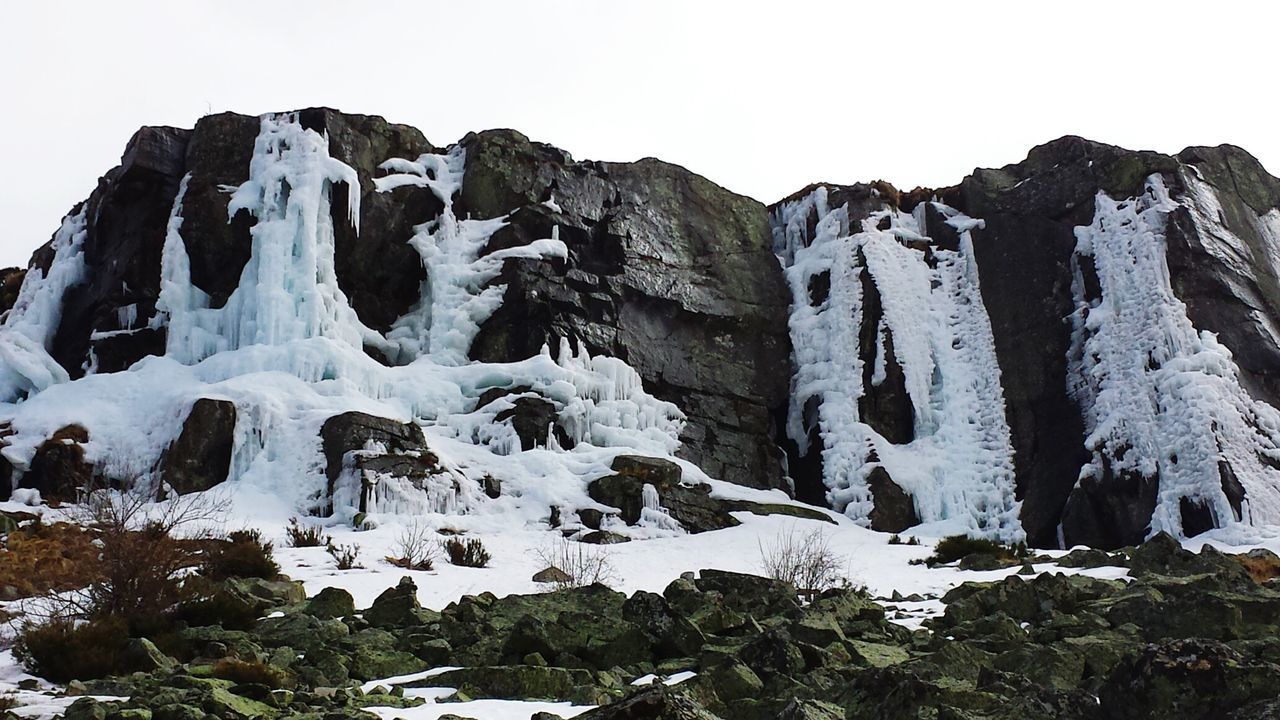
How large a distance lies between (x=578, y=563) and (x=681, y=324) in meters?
15.4

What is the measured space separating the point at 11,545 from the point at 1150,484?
20982 millimetres

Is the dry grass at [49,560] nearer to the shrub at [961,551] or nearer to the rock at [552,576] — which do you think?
the rock at [552,576]

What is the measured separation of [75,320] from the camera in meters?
27.9

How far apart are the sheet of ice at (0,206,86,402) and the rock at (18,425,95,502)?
543cm

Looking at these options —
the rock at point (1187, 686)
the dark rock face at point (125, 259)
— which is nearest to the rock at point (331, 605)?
the rock at point (1187, 686)

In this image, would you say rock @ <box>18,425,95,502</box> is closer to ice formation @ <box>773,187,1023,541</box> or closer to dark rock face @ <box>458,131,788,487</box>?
dark rock face @ <box>458,131,788,487</box>

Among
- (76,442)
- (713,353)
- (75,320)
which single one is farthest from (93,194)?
(713,353)

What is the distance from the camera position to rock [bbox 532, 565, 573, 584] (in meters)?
13.4

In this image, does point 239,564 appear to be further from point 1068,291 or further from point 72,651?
point 1068,291

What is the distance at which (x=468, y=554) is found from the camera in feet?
50.1

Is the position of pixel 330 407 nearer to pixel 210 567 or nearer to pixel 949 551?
pixel 210 567

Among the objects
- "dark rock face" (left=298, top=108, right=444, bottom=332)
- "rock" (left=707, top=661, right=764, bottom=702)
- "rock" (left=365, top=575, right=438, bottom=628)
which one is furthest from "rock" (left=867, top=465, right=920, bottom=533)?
"rock" (left=707, top=661, right=764, bottom=702)

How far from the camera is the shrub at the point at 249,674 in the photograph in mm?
7070

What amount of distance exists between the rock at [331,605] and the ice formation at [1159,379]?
58.1 ft
